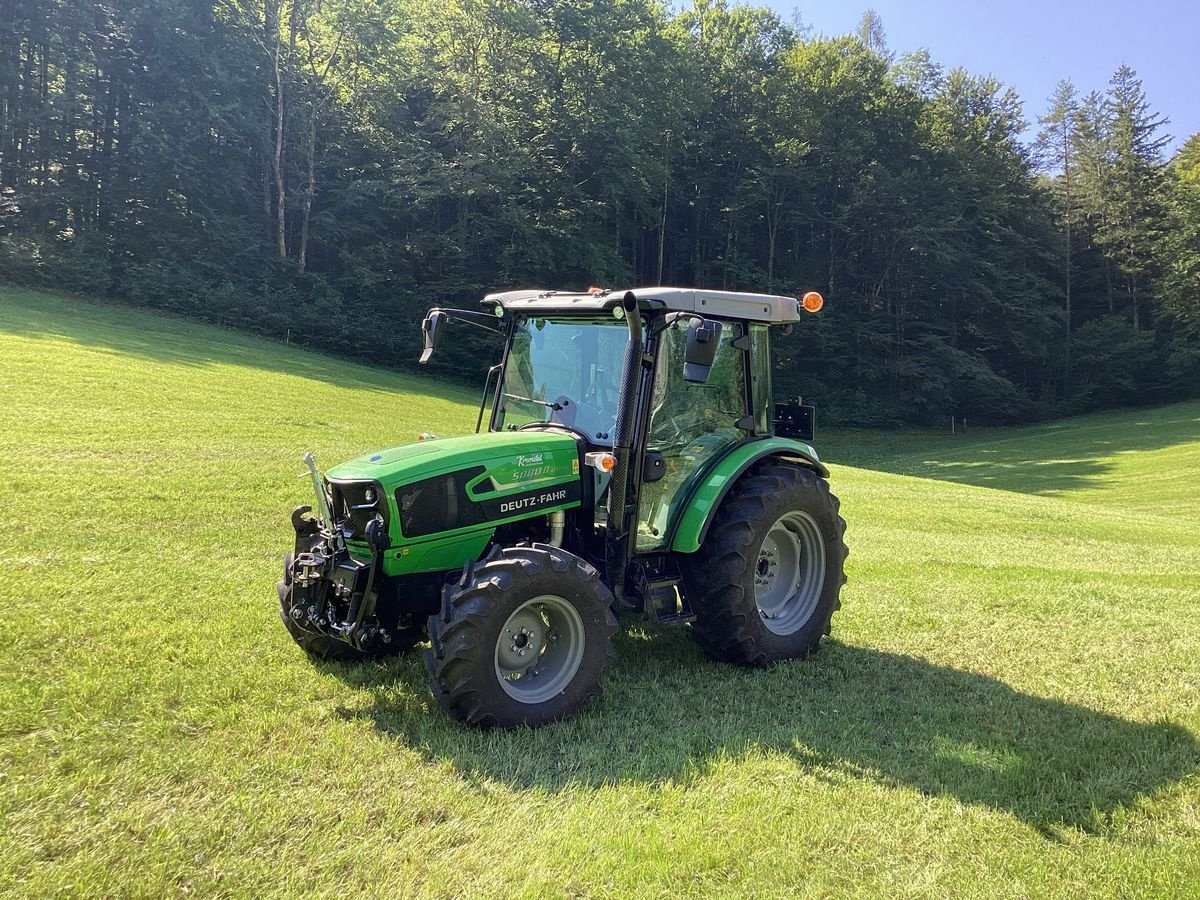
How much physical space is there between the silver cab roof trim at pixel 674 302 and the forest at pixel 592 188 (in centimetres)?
2646

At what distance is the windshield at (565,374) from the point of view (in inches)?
194

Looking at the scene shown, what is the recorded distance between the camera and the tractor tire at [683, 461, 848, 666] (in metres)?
4.98

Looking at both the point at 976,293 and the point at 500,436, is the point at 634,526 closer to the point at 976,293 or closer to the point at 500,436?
the point at 500,436

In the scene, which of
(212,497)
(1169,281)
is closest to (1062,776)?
(212,497)

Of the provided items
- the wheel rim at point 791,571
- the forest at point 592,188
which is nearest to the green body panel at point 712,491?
the wheel rim at point 791,571

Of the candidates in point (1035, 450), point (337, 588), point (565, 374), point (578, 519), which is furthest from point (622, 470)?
point (1035, 450)

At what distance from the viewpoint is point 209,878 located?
285 cm

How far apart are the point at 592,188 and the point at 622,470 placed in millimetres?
34094

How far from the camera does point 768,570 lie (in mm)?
5652

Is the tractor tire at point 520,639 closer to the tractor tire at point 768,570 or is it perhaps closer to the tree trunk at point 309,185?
the tractor tire at point 768,570

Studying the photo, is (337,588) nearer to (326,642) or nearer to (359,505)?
(359,505)

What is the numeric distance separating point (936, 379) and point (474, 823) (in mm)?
39978

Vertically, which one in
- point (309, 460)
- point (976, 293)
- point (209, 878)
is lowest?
point (209, 878)

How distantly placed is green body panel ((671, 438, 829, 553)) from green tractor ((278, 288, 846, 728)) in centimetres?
1
